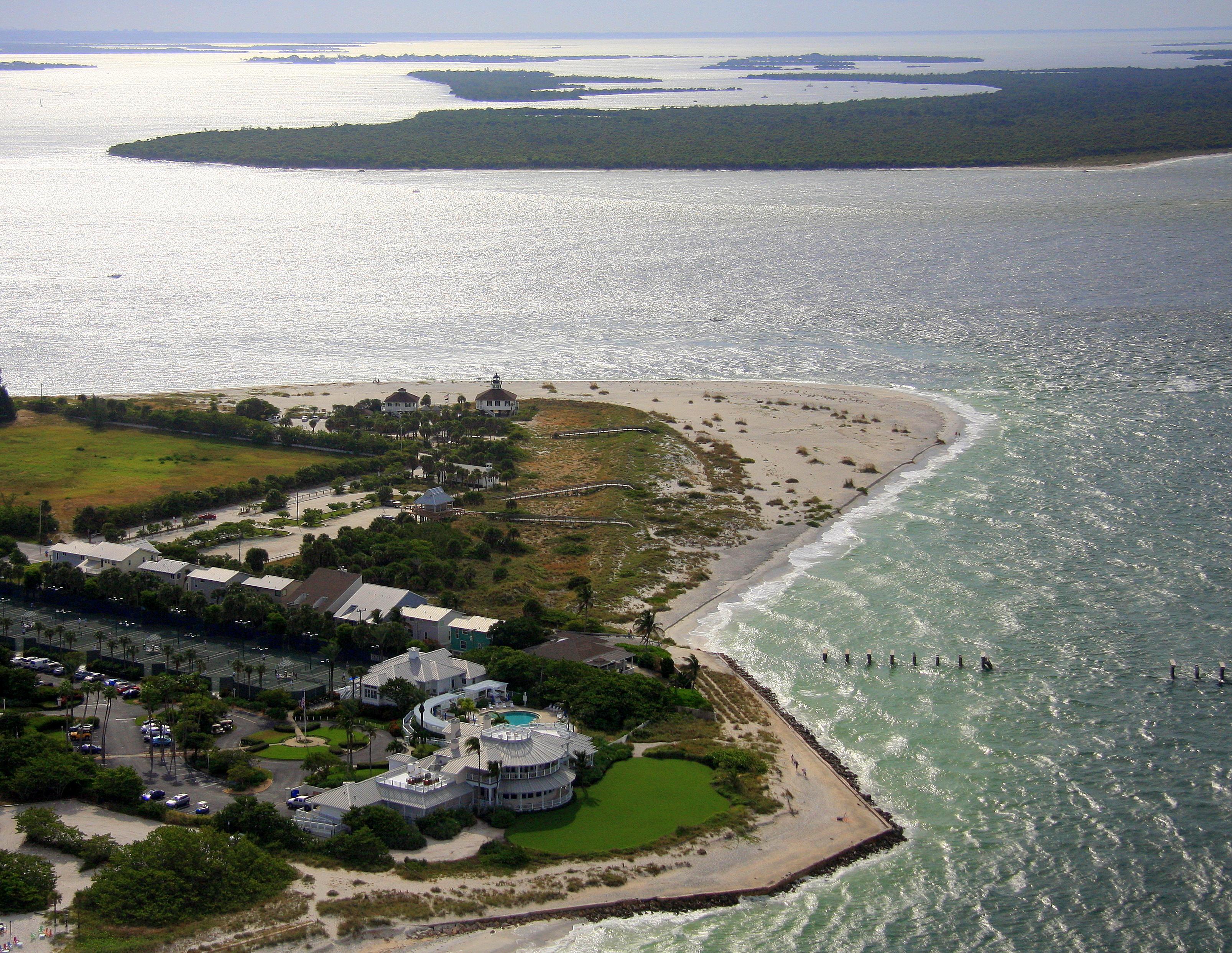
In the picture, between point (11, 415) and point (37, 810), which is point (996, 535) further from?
point (11, 415)

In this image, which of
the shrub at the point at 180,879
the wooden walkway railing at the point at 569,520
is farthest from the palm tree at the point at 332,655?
the wooden walkway railing at the point at 569,520

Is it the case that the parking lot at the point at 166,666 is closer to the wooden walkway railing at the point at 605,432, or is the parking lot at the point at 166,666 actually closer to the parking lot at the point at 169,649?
the parking lot at the point at 169,649

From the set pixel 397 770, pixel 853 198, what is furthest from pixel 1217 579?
pixel 853 198

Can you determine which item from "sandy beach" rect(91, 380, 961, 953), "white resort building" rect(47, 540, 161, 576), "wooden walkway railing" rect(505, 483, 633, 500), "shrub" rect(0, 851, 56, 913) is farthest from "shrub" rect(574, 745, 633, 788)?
"wooden walkway railing" rect(505, 483, 633, 500)

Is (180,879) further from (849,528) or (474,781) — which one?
(849,528)

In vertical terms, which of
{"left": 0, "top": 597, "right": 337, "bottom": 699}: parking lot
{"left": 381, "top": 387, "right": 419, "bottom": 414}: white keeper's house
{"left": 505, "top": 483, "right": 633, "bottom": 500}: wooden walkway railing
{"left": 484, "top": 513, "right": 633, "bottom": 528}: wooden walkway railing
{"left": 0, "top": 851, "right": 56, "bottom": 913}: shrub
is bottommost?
{"left": 0, "top": 597, "right": 337, "bottom": 699}: parking lot

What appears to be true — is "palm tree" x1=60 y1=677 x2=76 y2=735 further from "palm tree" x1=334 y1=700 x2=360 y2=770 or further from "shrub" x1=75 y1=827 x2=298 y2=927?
"shrub" x1=75 y1=827 x2=298 y2=927
